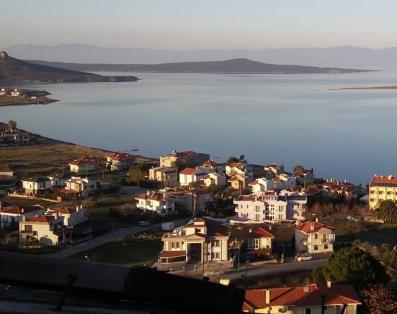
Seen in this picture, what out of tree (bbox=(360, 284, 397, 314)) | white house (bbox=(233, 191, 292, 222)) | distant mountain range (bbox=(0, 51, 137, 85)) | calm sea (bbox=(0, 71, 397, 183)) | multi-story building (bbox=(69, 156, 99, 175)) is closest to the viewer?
tree (bbox=(360, 284, 397, 314))

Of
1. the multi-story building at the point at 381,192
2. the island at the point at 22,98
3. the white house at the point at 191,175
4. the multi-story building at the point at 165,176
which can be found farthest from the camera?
the island at the point at 22,98

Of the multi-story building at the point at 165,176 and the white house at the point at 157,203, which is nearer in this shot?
the white house at the point at 157,203

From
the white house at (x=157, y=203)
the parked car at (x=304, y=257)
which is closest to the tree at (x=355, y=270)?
the parked car at (x=304, y=257)

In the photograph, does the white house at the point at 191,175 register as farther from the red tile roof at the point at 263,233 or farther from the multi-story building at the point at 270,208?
the red tile roof at the point at 263,233

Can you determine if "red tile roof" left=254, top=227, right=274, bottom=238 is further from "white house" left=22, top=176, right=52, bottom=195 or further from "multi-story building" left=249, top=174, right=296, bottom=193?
"white house" left=22, top=176, right=52, bottom=195

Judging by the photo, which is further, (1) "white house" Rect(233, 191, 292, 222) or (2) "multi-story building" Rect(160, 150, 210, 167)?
(2) "multi-story building" Rect(160, 150, 210, 167)

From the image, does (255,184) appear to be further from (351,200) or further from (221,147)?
(221,147)

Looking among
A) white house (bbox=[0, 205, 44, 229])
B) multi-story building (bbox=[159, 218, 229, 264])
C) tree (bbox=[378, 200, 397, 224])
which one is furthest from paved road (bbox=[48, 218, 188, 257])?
tree (bbox=[378, 200, 397, 224])
